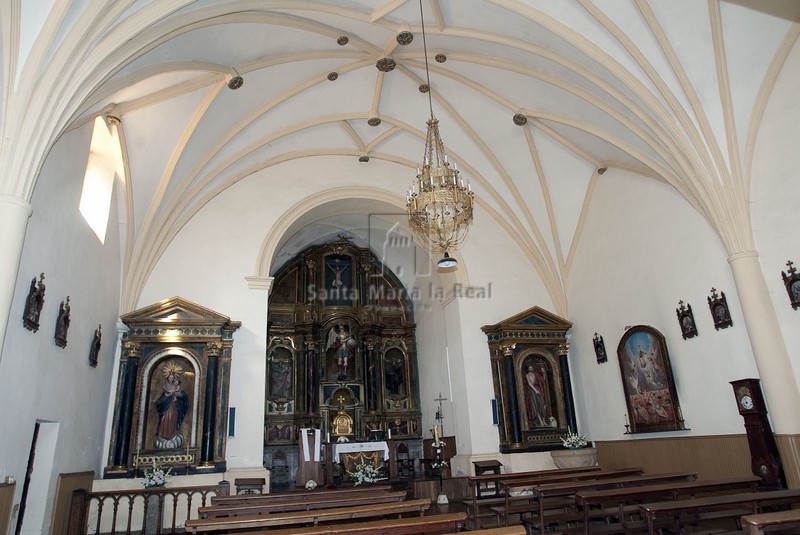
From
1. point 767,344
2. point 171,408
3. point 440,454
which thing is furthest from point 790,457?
point 171,408

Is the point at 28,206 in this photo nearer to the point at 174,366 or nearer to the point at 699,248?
the point at 174,366

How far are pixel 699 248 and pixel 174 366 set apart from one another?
393 inches

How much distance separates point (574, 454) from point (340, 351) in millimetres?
7526

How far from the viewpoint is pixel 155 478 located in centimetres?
934

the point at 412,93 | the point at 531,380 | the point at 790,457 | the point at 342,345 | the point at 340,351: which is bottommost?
the point at 790,457

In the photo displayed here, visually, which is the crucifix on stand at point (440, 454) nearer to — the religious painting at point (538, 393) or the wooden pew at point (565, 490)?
the religious painting at point (538, 393)

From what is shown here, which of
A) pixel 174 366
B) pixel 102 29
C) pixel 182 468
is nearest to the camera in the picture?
pixel 102 29

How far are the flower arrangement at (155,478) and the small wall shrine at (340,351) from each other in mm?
5572

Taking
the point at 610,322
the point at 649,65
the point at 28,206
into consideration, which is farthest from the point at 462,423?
the point at 28,206

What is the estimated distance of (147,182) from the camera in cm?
1090

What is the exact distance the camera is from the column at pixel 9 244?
202 inches

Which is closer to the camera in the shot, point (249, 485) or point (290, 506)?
point (290, 506)

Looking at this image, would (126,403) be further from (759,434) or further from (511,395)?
(759,434)

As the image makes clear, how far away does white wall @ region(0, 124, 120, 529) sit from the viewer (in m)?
6.64
